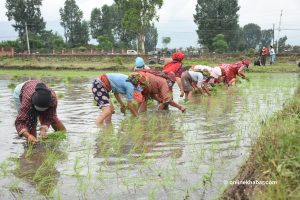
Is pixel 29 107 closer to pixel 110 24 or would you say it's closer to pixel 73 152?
pixel 73 152

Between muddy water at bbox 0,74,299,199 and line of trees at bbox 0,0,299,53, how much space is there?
31765 millimetres

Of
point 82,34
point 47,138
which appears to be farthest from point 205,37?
point 47,138

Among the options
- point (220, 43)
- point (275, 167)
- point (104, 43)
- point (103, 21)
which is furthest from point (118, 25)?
point (275, 167)

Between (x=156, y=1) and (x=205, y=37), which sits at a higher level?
(x=156, y=1)

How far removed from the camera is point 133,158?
5.00 m

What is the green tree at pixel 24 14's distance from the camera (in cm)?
5500

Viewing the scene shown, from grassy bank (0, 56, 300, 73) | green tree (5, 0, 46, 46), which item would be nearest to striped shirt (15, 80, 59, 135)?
grassy bank (0, 56, 300, 73)

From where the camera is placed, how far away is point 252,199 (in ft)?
9.56

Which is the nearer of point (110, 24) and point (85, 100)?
point (85, 100)

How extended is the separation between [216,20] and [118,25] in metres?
22.0

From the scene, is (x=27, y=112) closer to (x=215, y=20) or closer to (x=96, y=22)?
(x=215, y=20)

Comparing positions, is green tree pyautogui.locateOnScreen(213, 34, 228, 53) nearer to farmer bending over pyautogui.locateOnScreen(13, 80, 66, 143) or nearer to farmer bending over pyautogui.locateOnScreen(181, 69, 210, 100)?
farmer bending over pyautogui.locateOnScreen(181, 69, 210, 100)

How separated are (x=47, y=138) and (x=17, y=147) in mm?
399

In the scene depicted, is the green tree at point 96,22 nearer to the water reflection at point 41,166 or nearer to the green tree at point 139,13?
the green tree at point 139,13
